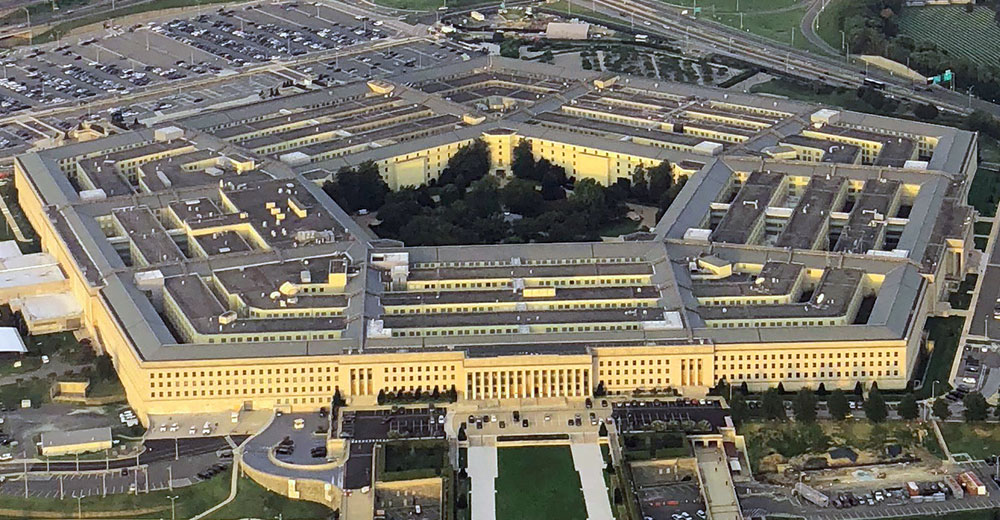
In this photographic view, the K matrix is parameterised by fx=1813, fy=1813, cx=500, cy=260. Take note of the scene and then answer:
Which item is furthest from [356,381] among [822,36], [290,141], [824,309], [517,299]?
[822,36]

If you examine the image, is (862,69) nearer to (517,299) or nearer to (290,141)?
(290,141)

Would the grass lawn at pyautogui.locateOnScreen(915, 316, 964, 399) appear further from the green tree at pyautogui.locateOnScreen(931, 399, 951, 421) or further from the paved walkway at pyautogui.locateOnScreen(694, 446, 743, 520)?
the paved walkway at pyautogui.locateOnScreen(694, 446, 743, 520)

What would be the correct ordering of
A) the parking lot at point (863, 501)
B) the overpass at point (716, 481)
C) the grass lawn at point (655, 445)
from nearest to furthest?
the overpass at point (716, 481) < the parking lot at point (863, 501) < the grass lawn at point (655, 445)

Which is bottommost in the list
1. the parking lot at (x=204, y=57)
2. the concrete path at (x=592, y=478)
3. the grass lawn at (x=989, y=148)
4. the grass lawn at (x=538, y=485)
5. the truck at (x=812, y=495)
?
the parking lot at (x=204, y=57)

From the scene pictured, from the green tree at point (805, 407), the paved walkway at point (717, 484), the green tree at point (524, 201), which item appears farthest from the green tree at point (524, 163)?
the paved walkway at point (717, 484)

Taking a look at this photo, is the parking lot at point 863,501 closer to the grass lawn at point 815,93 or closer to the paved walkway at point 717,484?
the paved walkway at point 717,484

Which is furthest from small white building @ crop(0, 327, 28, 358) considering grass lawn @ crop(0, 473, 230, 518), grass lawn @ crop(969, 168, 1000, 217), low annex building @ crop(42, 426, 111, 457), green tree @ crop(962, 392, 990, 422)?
grass lawn @ crop(969, 168, 1000, 217)
